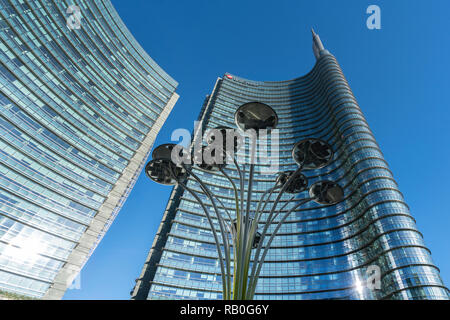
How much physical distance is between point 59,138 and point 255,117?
4933 centimetres

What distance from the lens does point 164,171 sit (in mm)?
10930

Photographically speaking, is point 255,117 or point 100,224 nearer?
point 255,117

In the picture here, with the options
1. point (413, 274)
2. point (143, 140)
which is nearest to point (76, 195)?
point (143, 140)

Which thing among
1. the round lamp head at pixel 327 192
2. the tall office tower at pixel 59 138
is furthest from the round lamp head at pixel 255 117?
the tall office tower at pixel 59 138

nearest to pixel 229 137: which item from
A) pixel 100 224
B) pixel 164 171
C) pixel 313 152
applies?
pixel 164 171

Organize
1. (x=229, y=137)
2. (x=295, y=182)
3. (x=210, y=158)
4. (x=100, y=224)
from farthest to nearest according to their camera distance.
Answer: (x=100, y=224), (x=295, y=182), (x=210, y=158), (x=229, y=137)

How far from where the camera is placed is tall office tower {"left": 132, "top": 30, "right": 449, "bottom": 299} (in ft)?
128

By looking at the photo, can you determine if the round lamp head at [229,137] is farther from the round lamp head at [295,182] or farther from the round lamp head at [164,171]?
the round lamp head at [295,182]

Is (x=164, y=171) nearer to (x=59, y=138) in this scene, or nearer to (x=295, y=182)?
(x=295, y=182)

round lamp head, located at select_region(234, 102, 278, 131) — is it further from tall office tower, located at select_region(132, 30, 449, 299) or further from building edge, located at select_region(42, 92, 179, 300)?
building edge, located at select_region(42, 92, 179, 300)

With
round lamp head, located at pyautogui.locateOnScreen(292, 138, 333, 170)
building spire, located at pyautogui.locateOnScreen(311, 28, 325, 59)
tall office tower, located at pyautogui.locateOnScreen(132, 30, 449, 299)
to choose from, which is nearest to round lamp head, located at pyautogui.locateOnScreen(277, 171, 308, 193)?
round lamp head, located at pyautogui.locateOnScreen(292, 138, 333, 170)
